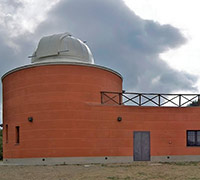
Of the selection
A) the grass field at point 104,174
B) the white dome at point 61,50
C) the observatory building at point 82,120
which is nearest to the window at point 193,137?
the observatory building at point 82,120

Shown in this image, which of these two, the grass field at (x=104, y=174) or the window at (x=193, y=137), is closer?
the grass field at (x=104, y=174)

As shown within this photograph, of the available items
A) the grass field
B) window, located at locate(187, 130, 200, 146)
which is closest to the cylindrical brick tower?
the grass field

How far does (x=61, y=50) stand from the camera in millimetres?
24031

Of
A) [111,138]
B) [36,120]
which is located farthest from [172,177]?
[36,120]

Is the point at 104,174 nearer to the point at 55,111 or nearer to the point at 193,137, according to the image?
the point at 55,111

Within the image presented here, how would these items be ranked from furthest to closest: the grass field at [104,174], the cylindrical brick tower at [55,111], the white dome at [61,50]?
1. the white dome at [61,50]
2. the cylindrical brick tower at [55,111]
3. the grass field at [104,174]

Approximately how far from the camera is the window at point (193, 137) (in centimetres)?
2369

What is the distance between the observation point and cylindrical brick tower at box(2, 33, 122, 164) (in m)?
21.6

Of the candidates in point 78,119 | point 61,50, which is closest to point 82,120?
point 78,119

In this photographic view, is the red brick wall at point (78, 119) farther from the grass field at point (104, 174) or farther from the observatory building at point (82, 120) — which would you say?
the grass field at point (104, 174)

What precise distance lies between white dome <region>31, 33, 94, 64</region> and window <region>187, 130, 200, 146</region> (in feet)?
26.0

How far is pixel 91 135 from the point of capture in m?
21.9

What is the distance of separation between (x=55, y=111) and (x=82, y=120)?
1.61 meters

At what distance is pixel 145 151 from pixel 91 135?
11.6 feet
